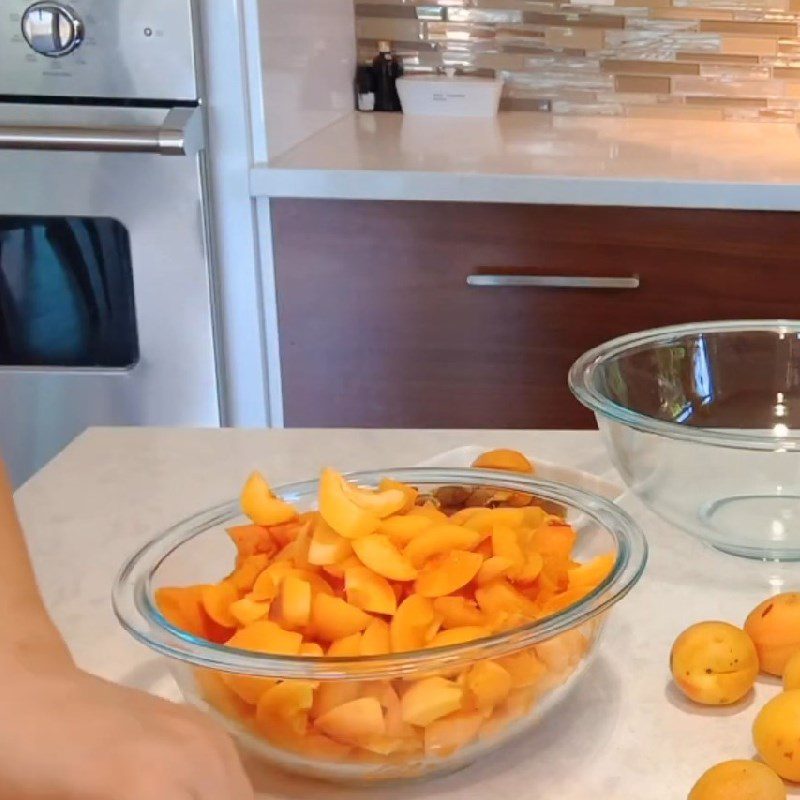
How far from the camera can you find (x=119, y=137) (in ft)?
4.70

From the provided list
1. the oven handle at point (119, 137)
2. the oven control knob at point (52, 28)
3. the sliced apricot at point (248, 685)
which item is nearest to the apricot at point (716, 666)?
the sliced apricot at point (248, 685)

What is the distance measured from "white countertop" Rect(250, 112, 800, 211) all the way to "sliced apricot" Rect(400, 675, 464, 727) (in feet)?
3.39

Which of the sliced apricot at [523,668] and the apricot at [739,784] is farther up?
the sliced apricot at [523,668]

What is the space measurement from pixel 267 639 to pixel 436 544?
0.30 ft

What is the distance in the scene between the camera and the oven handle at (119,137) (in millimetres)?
1410

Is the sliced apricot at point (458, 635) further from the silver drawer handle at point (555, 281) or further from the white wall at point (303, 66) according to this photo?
the white wall at point (303, 66)

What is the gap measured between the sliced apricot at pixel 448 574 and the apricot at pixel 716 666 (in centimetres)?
13

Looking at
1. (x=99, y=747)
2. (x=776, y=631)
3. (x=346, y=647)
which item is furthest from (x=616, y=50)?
(x=99, y=747)

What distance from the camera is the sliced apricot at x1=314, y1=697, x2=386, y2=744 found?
47 cm

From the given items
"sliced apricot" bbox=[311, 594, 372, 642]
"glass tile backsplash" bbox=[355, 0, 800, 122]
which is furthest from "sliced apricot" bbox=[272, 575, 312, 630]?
"glass tile backsplash" bbox=[355, 0, 800, 122]

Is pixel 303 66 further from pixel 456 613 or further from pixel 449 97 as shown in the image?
pixel 456 613

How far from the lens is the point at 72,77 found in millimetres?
1473

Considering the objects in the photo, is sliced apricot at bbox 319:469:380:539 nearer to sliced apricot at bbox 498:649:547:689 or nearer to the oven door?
sliced apricot at bbox 498:649:547:689

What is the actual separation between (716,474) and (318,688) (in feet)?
1.09
